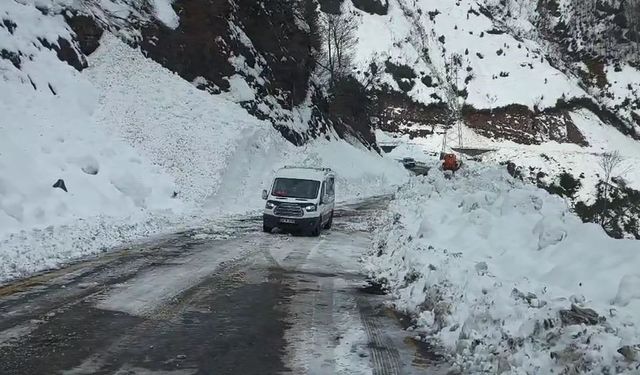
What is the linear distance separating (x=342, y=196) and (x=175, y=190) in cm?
1690

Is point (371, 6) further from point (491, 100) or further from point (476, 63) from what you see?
point (491, 100)

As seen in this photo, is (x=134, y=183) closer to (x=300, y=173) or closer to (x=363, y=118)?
(x=300, y=173)

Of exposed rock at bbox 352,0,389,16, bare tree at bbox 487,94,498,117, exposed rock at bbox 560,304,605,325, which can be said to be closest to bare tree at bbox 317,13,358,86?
exposed rock at bbox 560,304,605,325

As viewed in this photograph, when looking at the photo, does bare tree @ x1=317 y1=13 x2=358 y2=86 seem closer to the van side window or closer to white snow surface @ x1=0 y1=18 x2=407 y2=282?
white snow surface @ x1=0 y1=18 x2=407 y2=282

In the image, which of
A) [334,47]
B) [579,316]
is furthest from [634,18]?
[579,316]

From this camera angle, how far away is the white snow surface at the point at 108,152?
609 inches

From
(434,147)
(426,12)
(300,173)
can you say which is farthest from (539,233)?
(426,12)

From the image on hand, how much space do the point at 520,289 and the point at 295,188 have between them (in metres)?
12.4

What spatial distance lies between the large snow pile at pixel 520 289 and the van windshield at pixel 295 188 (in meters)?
5.87

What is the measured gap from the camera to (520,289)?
24.1 feet

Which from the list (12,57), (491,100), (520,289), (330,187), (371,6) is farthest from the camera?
(371,6)

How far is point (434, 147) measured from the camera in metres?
119

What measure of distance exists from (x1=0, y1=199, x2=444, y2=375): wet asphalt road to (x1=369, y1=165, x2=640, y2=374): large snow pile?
565 millimetres

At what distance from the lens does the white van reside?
18484 millimetres
